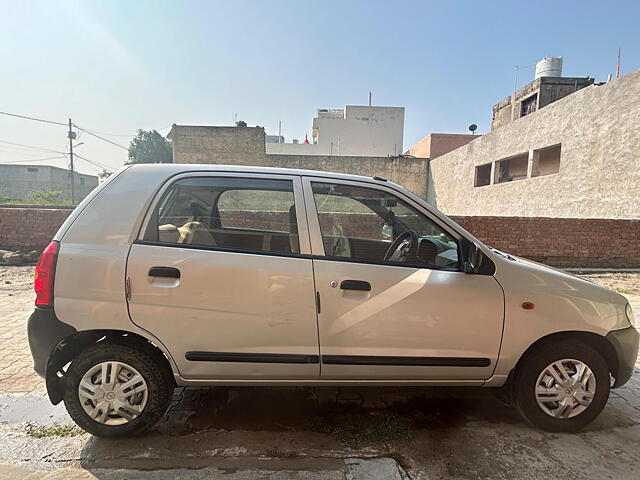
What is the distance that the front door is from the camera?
6.87ft

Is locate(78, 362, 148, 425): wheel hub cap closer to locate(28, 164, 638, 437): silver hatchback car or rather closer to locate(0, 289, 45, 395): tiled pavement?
locate(28, 164, 638, 437): silver hatchback car

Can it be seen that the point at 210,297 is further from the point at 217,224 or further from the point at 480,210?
the point at 480,210

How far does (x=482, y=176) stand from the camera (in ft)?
53.1

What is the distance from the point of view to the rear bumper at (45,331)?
6.54 ft

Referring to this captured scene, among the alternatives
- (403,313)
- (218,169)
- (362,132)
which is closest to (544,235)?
(403,313)

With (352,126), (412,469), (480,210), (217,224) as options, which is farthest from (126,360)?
(352,126)

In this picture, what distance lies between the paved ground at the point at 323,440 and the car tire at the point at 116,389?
0.14m

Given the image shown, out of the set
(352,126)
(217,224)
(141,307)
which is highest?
(352,126)

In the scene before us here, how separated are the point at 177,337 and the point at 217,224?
85 cm

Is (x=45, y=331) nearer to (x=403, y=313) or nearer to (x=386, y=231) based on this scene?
(x=403, y=313)

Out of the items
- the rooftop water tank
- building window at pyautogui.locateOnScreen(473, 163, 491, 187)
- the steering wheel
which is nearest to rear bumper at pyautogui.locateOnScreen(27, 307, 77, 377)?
the steering wheel

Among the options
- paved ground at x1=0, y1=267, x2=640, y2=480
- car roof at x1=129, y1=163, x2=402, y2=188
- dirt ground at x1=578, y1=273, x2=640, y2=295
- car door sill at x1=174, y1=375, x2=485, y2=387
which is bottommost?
paved ground at x1=0, y1=267, x2=640, y2=480

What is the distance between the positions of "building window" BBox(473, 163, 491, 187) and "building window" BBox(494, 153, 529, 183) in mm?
1309

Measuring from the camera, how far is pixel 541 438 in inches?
88.7
